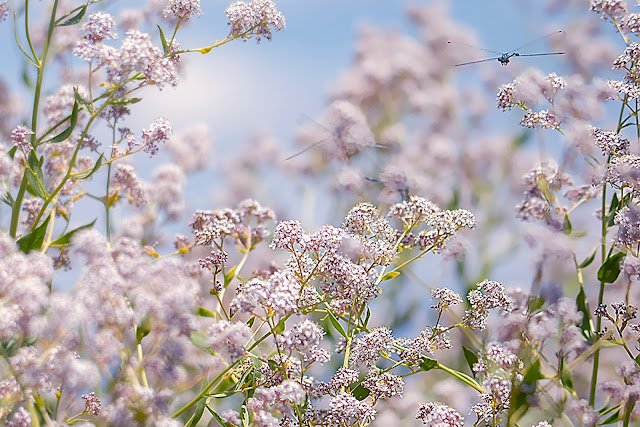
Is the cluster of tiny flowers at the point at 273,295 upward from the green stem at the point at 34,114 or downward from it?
downward

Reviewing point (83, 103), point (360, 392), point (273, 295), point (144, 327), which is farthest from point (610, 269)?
point (83, 103)

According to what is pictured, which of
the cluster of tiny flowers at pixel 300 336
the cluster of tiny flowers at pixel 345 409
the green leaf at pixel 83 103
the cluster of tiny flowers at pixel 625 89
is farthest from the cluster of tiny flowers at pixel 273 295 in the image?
the cluster of tiny flowers at pixel 625 89

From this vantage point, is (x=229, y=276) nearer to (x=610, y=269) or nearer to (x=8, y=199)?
(x=8, y=199)

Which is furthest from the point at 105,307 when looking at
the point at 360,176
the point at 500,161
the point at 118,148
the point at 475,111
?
the point at 475,111

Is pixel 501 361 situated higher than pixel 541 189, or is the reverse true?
pixel 541 189

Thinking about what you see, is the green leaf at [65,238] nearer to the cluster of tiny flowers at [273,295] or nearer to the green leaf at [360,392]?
the cluster of tiny flowers at [273,295]

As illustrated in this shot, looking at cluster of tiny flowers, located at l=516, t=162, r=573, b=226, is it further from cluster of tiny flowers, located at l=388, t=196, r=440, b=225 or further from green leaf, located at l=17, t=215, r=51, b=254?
green leaf, located at l=17, t=215, r=51, b=254
